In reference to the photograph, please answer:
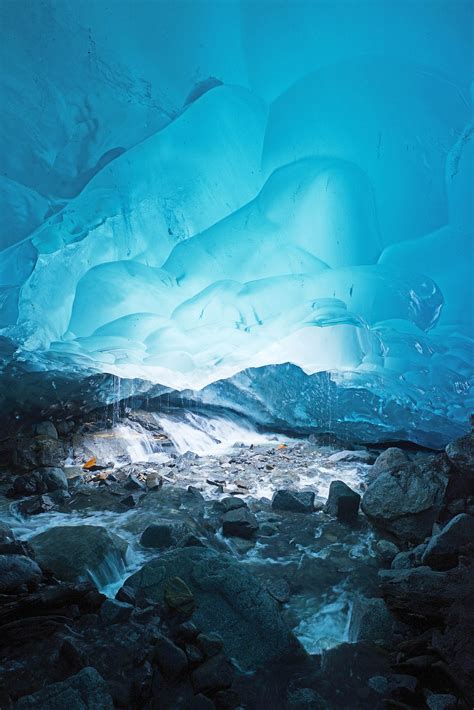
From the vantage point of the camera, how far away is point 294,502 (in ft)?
24.6

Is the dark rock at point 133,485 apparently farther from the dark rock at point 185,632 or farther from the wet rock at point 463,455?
the wet rock at point 463,455

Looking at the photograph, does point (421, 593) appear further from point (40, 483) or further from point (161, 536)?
point (40, 483)

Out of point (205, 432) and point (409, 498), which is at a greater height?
point (409, 498)

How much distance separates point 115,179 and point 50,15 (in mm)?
3160

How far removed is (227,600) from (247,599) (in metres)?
0.22

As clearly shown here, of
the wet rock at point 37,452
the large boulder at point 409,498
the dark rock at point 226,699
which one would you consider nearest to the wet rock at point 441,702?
the dark rock at point 226,699

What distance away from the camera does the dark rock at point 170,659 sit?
290cm

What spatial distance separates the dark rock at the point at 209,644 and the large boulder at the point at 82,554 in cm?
180

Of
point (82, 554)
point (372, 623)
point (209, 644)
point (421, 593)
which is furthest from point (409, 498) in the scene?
point (82, 554)

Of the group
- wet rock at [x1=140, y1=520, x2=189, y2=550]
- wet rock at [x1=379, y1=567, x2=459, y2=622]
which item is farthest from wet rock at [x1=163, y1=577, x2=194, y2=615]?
wet rock at [x1=379, y1=567, x2=459, y2=622]

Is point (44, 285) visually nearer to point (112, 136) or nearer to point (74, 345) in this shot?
point (74, 345)

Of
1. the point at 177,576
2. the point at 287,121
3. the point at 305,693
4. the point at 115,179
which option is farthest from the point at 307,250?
the point at 305,693

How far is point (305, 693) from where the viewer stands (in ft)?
9.77

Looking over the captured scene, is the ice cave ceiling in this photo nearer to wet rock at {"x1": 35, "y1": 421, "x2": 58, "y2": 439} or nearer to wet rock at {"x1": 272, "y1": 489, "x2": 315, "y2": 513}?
wet rock at {"x1": 35, "y1": 421, "x2": 58, "y2": 439}
